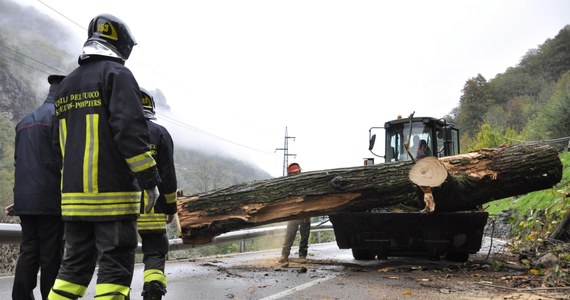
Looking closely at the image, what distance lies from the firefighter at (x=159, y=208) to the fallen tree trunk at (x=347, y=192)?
7.58 feet

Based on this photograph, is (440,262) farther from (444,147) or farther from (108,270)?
(108,270)

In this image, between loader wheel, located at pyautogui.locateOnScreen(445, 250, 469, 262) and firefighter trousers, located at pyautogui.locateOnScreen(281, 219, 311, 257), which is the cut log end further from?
firefighter trousers, located at pyautogui.locateOnScreen(281, 219, 311, 257)

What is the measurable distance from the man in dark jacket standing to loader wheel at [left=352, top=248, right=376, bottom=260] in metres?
5.60

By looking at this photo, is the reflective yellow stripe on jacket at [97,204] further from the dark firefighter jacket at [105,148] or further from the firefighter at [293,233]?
the firefighter at [293,233]

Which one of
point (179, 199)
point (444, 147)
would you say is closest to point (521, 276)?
point (444, 147)

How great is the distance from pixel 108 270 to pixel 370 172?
454 cm

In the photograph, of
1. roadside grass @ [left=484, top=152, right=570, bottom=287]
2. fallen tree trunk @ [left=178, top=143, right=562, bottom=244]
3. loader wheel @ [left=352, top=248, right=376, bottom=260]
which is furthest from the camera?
loader wheel @ [left=352, top=248, right=376, bottom=260]

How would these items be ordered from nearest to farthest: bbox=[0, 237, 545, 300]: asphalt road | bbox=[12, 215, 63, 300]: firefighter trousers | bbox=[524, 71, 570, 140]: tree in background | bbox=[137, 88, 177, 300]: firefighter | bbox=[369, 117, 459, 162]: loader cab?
bbox=[12, 215, 63, 300]: firefighter trousers < bbox=[137, 88, 177, 300]: firefighter < bbox=[0, 237, 545, 300]: asphalt road < bbox=[369, 117, 459, 162]: loader cab < bbox=[524, 71, 570, 140]: tree in background

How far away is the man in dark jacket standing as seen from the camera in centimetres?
357

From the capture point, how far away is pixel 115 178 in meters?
2.95

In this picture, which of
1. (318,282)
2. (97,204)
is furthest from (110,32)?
(318,282)

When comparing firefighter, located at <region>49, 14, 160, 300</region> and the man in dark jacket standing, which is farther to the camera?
the man in dark jacket standing

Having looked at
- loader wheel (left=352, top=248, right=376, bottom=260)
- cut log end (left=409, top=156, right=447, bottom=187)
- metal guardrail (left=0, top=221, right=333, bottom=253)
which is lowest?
loader wheel (left=352, top=248, right=376, bottom=260)

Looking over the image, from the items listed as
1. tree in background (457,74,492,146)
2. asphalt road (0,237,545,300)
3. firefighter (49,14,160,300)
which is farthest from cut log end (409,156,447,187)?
tree in background (457,74,492,146)
